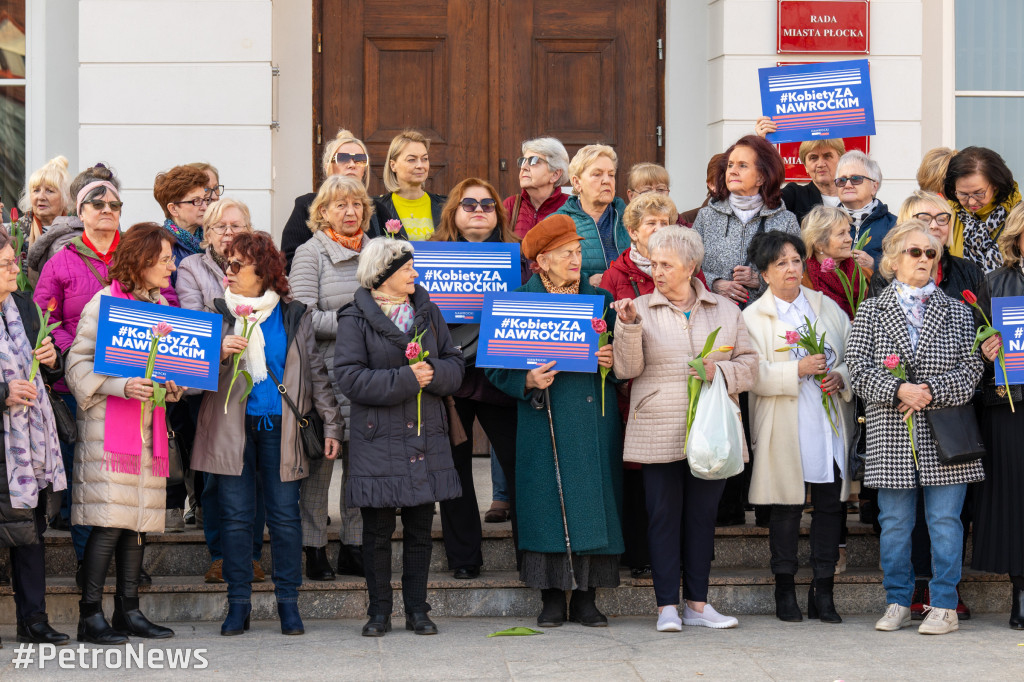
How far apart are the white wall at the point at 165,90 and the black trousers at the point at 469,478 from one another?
2.92 meters

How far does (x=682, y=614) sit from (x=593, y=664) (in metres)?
0.95

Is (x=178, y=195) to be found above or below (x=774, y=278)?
above

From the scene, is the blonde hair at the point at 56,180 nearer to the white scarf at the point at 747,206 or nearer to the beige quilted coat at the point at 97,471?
the beige quilted coat at the point at 97,471

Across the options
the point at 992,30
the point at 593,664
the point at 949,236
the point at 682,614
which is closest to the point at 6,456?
the point at 593,664

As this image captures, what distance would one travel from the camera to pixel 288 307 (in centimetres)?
593

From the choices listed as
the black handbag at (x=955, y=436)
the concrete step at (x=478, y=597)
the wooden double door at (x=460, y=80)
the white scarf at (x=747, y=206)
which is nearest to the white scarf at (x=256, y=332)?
the concrete step at (x=478, y=597)

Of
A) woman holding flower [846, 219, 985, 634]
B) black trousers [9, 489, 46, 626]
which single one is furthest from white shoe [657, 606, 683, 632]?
black trousers [9, 489, 46, 626]

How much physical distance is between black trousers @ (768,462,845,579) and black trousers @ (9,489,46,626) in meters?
3.29

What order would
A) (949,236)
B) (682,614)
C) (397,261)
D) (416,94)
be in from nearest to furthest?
(397,261) < (682,614) < (949,236) < (416,94)

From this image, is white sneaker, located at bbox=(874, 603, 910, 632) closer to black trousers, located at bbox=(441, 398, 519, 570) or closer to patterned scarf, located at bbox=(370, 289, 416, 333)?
black trousers, located at bbox=(441, 398, 519, 570)

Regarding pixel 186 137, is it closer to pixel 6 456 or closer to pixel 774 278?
pixel 6 456

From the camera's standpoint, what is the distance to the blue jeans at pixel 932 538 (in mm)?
5898

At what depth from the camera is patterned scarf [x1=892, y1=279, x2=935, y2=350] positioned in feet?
19.4

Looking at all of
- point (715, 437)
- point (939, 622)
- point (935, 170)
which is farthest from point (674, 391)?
point (935, 170)
